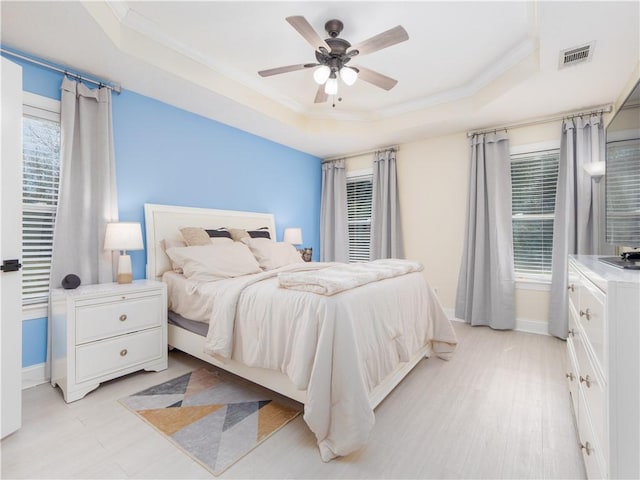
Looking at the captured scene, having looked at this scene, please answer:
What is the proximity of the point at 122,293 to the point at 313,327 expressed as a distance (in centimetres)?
159

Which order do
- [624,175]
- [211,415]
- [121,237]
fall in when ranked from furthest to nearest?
[121,237] < [211,415] < [624,175]

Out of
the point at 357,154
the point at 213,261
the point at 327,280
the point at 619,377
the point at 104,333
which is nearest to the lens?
the point at 619,377

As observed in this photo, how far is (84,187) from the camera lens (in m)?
2.59

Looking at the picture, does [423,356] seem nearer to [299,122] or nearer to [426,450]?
[426,450]

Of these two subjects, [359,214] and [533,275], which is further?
[359,214]

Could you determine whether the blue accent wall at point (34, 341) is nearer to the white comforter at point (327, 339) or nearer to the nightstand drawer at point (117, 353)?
the nightstand drawer at point (117, 353)

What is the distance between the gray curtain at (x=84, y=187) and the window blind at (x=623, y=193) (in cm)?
358

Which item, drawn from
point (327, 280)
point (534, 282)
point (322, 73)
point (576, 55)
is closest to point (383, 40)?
point (322, 73)

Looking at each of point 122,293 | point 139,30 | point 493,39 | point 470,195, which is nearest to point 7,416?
point 122,293

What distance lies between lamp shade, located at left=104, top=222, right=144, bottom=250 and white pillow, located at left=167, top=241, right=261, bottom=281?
12.3 inches

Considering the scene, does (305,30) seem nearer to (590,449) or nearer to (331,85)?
(331,85)

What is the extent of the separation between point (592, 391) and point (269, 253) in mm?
2664

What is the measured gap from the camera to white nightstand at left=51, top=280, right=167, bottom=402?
2.09 metres

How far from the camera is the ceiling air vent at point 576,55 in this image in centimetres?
225
